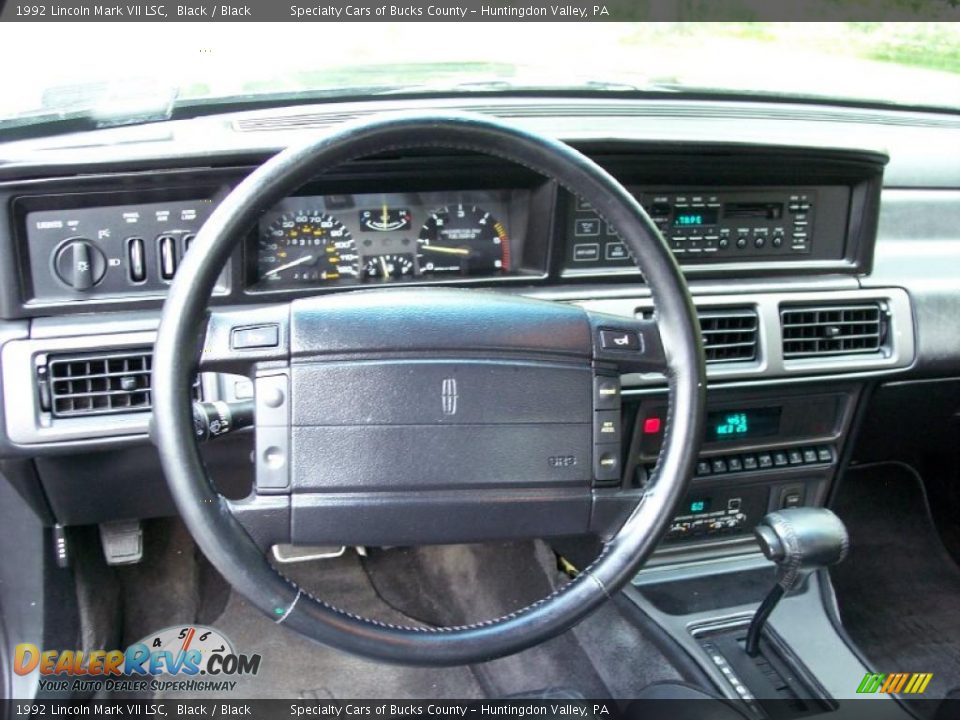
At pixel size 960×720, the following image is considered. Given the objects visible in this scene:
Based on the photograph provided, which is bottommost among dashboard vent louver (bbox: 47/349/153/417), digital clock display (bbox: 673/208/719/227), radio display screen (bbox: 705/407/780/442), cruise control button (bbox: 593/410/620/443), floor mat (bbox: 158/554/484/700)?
floor mat (bbox: 158/554/484/700)

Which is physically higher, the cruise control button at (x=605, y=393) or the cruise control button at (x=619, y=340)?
the cruise control button at (x=619, y=340)

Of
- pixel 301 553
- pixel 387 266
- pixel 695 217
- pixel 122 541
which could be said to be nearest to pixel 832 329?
pixel 695 217

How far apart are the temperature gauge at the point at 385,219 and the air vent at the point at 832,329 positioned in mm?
884

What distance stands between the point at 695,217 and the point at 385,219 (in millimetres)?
703

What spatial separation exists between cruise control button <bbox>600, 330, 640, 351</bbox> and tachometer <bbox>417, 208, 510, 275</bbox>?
581 millimetres

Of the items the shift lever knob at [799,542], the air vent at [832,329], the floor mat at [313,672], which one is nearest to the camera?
the shift lever knob at [799,542]

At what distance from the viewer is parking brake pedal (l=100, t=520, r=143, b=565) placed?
2.24m

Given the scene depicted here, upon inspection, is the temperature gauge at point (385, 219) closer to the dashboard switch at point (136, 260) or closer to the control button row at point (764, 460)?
the dashboard switch at point (136, 260)

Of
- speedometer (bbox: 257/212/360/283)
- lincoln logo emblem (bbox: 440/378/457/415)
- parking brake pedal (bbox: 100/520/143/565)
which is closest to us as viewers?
lincoln logo emblem (bbox: 440/378/457/415)

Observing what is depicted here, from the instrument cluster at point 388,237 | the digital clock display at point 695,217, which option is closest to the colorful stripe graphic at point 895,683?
the digital clock display at point 695,217

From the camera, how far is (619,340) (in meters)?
1.45

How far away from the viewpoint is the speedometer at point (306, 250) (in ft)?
6.10

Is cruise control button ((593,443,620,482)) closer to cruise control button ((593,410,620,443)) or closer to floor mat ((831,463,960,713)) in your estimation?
cruise control button ((593,410,620,443))

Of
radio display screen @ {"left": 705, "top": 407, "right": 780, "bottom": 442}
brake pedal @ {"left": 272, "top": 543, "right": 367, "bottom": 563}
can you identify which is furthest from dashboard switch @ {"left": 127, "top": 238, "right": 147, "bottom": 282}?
radio display screen @ {"left": 705, "top": 407, "right": 780, "bottom": 442}
